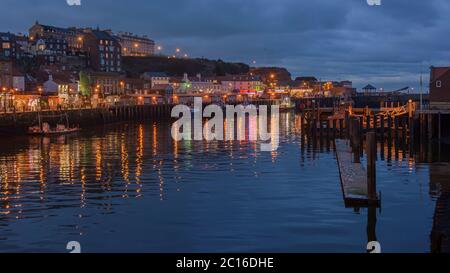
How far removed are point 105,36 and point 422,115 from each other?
5953 inches

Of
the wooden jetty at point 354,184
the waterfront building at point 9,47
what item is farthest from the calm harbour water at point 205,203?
the waterfront building at point 9,47

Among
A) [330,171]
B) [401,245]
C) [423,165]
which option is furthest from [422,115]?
[401,245]

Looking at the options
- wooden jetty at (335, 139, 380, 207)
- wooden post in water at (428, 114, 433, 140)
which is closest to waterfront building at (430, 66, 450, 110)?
wooden post in water at (428, 114, 433, 140)

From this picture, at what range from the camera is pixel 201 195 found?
102ft

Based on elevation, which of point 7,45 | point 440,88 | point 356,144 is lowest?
point 356,144

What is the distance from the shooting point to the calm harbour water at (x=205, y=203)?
72.4 ft

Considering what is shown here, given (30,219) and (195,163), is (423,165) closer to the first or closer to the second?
(195,163)

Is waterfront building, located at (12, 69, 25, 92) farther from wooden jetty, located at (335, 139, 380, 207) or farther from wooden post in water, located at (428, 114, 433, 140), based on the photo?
wooden jetty, located at (335, 139, 380, 207)

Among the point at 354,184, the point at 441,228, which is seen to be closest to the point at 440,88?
the point at 354,184

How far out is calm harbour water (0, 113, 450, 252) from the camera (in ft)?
72.4

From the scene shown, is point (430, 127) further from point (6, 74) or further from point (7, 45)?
point (7, 45)

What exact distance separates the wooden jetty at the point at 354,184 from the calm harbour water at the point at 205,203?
548 millimetres

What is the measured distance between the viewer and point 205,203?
29047 mm

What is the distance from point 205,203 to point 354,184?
7000 mm
